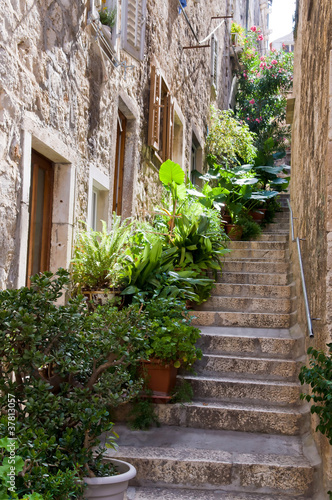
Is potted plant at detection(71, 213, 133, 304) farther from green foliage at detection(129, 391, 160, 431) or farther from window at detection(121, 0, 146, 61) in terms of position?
window at detection(121, 0, 146, 61)

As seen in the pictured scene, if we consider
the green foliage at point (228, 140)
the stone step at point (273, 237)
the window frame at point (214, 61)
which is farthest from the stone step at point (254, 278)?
the window frame at point (214, 61)

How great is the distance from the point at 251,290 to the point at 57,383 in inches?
132

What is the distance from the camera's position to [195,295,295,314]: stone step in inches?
212

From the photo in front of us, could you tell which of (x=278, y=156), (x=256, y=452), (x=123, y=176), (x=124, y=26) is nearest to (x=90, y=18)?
(x=124, y=26)

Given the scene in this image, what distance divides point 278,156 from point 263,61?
465 cm

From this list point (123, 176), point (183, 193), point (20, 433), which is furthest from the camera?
point (183, 193)

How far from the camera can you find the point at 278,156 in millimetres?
11102

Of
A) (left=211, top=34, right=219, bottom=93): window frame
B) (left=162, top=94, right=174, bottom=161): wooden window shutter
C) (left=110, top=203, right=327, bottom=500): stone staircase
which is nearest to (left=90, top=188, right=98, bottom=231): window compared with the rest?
(left=110, top=203, right=327, bottom=500): stone staircase

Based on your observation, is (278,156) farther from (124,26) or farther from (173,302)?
(173,302)

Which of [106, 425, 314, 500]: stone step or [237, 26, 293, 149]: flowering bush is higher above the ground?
[237, 26, 293, 149]: flowering bush

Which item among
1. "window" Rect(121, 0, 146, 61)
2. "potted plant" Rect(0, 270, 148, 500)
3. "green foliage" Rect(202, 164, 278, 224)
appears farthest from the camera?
"green foliage" Rect(202, 164, 278, 224)

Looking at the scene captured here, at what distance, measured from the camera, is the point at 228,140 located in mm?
10445

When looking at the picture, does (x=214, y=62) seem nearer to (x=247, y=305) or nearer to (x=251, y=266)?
(x=251, y=266)

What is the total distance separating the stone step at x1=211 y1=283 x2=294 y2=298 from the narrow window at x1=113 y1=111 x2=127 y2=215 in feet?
4.48
